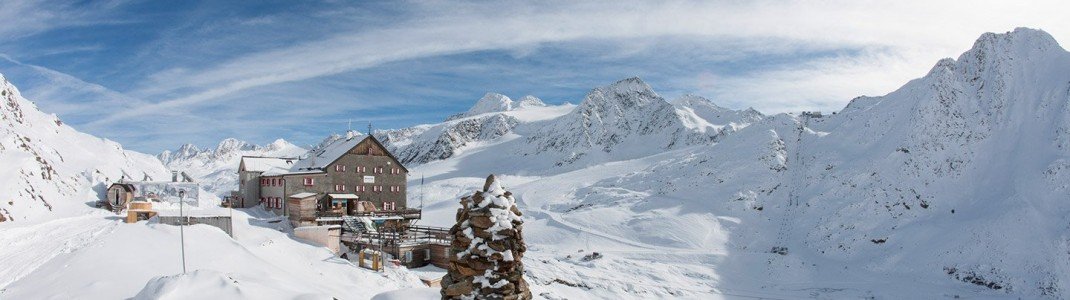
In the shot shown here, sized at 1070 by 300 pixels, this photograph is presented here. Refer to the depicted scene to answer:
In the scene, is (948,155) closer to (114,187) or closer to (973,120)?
(973,120)

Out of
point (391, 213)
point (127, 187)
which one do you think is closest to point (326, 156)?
point (391, 213)

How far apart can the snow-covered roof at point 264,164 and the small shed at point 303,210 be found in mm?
10436

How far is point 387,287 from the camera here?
29.4 meters

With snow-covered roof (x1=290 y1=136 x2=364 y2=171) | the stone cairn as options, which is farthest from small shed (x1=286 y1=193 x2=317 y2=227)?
the stone cairn

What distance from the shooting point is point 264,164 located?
56.8 metres

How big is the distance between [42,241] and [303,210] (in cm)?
1591

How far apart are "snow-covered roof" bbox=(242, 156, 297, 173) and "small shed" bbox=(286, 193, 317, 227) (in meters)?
10.4

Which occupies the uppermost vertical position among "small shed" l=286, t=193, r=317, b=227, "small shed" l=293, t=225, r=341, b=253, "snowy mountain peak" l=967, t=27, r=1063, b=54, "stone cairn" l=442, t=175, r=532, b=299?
"snowy mountain peak" l=967, t=27, r=1063, b=54

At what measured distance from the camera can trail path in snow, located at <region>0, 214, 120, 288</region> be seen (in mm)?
22688

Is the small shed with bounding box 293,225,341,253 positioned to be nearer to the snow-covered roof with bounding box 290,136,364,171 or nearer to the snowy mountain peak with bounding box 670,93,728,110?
the snow-covered roof with bounding box 290,136,364,171

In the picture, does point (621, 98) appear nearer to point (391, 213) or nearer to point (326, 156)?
point (326, 156)

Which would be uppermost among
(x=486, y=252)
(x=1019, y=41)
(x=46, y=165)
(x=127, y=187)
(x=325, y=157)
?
(x=1019, y=41)

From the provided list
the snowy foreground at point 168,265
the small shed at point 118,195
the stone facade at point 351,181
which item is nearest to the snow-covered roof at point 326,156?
the stone facade at point 351,181

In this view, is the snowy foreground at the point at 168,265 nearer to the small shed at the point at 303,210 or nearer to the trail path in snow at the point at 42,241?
the trail path in snow at the point at 42,241
